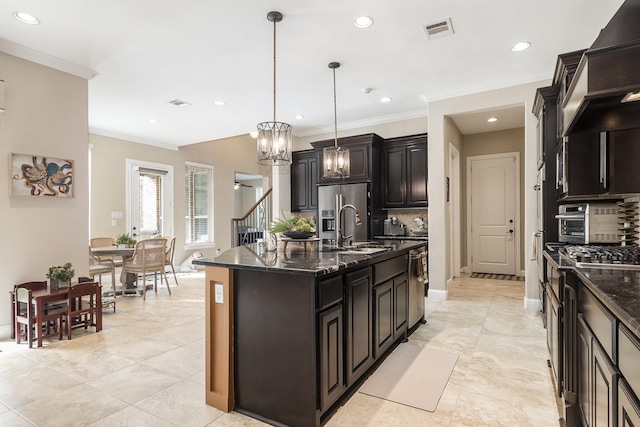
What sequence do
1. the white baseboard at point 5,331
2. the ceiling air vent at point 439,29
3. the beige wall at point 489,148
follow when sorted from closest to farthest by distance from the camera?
the ceiling air vent at point 439,29, the white baseboard at point 5,331, the beige wall at point 489,148

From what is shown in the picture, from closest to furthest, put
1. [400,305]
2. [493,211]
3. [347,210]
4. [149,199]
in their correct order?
[400,305] < [347,210] < [493,211] < [149,199]

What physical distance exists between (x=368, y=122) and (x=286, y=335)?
16.5 ft

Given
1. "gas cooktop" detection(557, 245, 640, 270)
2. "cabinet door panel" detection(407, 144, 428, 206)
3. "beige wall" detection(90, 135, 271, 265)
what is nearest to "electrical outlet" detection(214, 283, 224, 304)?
"gas cooktop" detection(557, 245, 640, 270)

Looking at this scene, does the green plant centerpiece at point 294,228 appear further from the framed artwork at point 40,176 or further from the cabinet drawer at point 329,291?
the framed artwork at point 40,176

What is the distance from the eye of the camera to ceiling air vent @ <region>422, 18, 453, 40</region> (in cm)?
313

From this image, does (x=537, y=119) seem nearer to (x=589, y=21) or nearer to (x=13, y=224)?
(x=589, y=21)

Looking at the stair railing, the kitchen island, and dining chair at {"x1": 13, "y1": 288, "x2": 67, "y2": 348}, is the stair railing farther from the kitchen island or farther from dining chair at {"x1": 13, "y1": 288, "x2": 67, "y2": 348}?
the kitchen island

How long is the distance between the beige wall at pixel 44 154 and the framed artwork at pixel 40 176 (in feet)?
0.18

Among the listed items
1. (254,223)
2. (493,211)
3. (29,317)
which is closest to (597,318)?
(29,317)

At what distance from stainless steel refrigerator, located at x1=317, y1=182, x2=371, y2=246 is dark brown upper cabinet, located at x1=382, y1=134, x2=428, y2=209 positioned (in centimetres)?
50

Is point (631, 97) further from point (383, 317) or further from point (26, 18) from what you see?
point (26, 18)

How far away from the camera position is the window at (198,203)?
7.98 metres

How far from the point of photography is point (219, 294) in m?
2.14

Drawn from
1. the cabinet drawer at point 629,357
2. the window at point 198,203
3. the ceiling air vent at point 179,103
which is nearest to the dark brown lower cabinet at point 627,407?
the cabinet drawer at point 629,357
